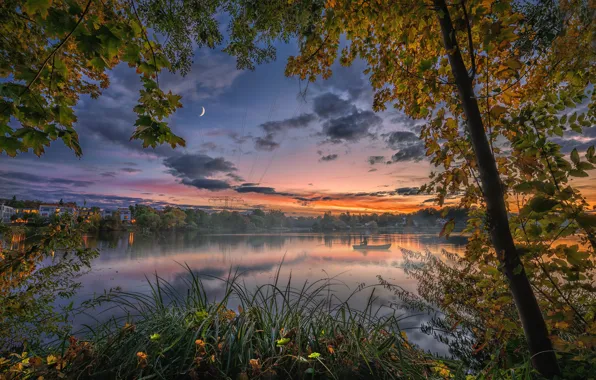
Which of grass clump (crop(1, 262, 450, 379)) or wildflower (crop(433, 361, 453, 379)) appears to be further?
wildflower (crop(433, 361, 453, 379))

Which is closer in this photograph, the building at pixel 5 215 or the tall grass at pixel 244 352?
the tall grass at pixel 244 352

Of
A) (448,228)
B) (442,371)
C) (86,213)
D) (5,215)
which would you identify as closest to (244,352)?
(442,371)

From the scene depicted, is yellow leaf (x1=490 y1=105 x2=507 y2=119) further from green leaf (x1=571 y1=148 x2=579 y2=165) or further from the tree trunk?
green leaf (x1=571 y1=148 x2=579 y2=165)

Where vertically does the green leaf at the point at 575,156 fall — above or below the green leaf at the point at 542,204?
above

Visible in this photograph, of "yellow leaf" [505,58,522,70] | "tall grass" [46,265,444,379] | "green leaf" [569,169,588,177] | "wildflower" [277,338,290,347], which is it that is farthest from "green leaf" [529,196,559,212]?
"wildflower" [277,338,290,347]

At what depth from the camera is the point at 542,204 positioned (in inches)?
42.3

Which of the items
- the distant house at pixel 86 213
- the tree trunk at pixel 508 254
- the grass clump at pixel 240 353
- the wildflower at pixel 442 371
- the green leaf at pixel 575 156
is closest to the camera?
the green leaf at pixel 575 156

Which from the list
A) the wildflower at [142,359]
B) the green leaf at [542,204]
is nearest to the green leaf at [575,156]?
the green leaf at [542,204]

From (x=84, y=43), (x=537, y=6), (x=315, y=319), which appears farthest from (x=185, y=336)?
(x=537, y=6)

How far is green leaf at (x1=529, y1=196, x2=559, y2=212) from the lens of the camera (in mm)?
1058

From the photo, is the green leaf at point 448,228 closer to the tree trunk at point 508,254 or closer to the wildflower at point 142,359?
the tree trunk at point 508,254

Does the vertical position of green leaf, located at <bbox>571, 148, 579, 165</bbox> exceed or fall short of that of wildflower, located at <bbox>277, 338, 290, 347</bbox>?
it exceeds it

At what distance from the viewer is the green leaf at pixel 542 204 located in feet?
3.47

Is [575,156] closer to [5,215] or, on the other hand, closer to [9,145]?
[9,145]
